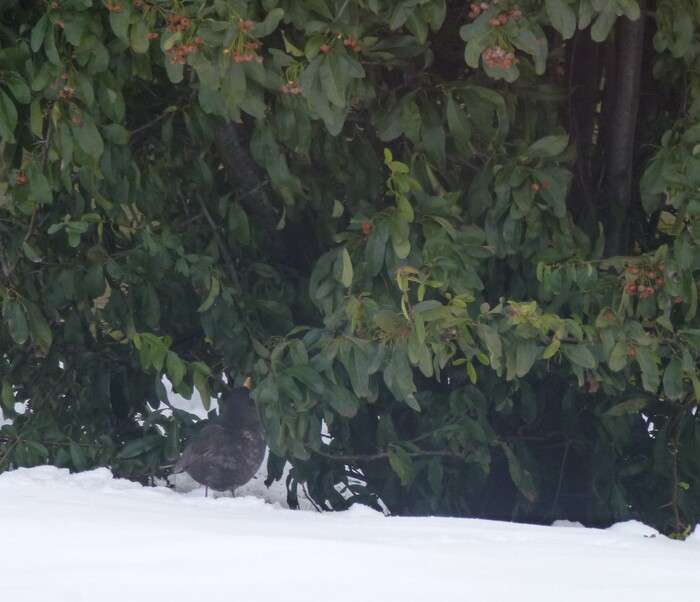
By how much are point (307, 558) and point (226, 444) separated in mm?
1540

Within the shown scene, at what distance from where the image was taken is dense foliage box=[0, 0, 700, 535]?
95.0 inches

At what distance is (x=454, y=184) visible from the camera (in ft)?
9.71

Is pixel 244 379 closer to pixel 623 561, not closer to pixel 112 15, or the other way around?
pixel 112 15

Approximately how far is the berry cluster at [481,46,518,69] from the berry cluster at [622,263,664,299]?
737 mm

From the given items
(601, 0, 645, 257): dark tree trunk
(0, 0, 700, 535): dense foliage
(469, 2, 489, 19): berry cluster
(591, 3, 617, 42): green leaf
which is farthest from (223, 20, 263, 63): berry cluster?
(601, 0, 645, 257): dark tree trunk

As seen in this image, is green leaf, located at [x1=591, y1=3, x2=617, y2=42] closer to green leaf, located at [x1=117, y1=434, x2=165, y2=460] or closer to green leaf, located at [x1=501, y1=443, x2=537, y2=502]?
green leaf, located at [x1=501, y1=443, x2=537, y2=502]

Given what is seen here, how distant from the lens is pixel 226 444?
3.35 metres

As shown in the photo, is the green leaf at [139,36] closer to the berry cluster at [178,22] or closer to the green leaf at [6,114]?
the berry cluster at [178,22]

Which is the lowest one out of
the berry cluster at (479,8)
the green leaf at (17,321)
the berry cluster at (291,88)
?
the green leaf at (17,321)

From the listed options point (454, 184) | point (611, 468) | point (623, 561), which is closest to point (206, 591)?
point (623, 561)

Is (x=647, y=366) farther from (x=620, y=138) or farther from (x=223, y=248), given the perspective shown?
(x=223, y=248)

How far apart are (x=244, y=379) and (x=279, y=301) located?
32cm

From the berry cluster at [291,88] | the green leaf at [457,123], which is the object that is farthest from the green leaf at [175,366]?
the green leaf at [457,123]

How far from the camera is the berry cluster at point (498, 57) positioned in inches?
85.3
